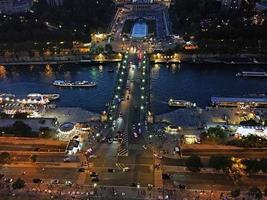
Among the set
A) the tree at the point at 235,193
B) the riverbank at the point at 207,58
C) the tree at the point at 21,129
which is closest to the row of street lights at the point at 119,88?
the riverbank at the point at 207,58

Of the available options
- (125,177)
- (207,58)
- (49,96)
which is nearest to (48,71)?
(49,96)

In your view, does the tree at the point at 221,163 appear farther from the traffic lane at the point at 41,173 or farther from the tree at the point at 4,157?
the tree at the point at 4,157

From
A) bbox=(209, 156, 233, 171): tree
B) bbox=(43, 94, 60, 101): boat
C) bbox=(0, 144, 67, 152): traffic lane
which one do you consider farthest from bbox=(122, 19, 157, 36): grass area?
bbox=(209, 156, 233, 171): tree

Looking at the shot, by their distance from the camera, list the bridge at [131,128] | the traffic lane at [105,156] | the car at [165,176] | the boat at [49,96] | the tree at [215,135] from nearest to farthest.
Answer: the car at [165,176]
the bridge at [131,128]
the traffic lane at [105,156]
the tree at [215,135]
the boat at [49,96]

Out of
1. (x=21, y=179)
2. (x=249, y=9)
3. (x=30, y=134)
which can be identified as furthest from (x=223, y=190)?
(x=249, y=9)

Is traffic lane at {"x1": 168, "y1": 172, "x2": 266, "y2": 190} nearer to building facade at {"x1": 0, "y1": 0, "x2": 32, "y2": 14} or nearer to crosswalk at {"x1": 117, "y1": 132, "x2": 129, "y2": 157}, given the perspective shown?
crosswalk at {"x1": 117, "y1": 132, "x2": 129, "y2": 157}

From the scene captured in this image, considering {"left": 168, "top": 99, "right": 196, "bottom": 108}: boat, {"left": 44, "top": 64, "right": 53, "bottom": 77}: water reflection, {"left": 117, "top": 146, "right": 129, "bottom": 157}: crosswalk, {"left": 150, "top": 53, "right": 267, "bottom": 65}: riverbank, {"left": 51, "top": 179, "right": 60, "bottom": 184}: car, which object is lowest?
{"left": 51, "top": 179, "right": 60, "bottom": 184}: car
